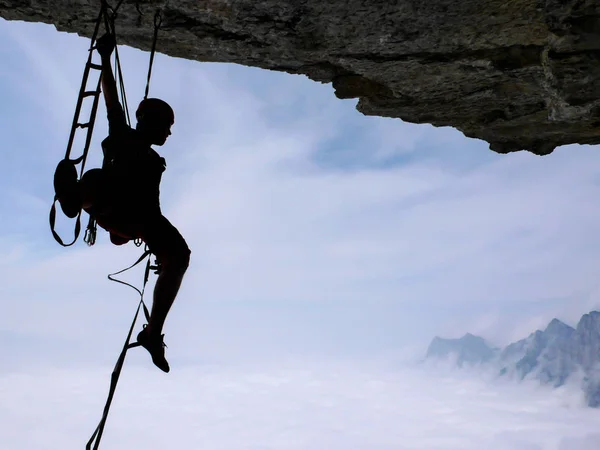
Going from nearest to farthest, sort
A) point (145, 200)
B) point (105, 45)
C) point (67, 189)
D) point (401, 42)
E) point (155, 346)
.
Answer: point (67, 189) < point (145, 200) < point (155, 346) < point (105, 45) < point (401, 42)

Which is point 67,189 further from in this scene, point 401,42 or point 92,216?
point 401,42

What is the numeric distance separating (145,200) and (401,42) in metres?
3.30

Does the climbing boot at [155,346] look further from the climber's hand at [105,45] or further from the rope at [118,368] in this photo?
the climber's hand at [105,45]

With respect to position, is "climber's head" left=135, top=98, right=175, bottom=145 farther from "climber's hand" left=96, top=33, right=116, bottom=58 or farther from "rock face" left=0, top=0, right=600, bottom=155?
"rock face" left=0, top=0, right=600, bottom=155

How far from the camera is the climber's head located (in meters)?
4.24

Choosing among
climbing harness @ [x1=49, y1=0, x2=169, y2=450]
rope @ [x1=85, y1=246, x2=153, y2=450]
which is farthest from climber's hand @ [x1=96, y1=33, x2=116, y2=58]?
rope @ [x1=85, y1=246, x2=153, y2=450]

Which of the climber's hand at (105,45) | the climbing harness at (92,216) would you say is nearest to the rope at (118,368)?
the climbing harness at (92,216)

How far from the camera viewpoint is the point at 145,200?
159 inches

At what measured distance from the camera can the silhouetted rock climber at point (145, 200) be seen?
12.9 ft

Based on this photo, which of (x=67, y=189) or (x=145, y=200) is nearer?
(x=67, y=189)

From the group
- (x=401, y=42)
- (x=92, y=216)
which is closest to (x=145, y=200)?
(x=92, y=216)

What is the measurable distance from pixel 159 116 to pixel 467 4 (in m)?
3.08

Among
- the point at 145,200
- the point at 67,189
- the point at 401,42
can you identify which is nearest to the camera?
the point at 67,189

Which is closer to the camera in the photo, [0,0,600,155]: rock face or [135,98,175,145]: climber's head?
[135,98,175,145]: climber's head
